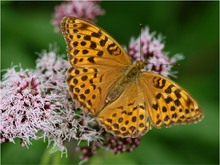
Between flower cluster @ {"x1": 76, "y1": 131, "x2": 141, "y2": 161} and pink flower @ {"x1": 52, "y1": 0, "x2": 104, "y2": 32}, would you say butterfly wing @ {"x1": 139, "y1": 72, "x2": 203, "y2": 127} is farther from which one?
pink flower @ {"x1": 52, "y1": 0, "x2": 104, "y2": 32}

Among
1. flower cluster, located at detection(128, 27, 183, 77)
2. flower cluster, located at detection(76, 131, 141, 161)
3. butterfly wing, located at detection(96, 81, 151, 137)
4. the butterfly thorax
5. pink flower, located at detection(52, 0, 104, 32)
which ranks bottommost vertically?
flower cluster, located at detection(76, 131, 141, 161)

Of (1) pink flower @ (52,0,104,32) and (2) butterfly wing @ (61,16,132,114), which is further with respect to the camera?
(1) pink flower @ (52,0,104,32)

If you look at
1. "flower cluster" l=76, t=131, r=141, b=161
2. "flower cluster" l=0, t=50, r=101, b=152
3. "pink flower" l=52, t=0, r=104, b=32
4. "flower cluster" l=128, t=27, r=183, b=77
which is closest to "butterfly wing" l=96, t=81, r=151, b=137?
"flower cluster" l=0, t=50, r=101, b=152

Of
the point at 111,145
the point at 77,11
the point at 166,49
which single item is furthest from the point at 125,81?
the point at 166,49

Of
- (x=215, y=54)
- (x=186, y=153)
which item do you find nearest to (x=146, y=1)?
(x=215, y=54)

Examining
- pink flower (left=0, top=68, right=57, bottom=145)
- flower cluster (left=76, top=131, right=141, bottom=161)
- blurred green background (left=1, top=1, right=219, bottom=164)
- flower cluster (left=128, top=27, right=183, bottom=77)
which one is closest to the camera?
pink flower (left=0, top=68, right=57, bottom=145)

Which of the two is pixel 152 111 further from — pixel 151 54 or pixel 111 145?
pixel 151 54

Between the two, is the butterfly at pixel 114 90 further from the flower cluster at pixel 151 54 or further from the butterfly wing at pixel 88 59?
the flower cluster at pixel 151 54
